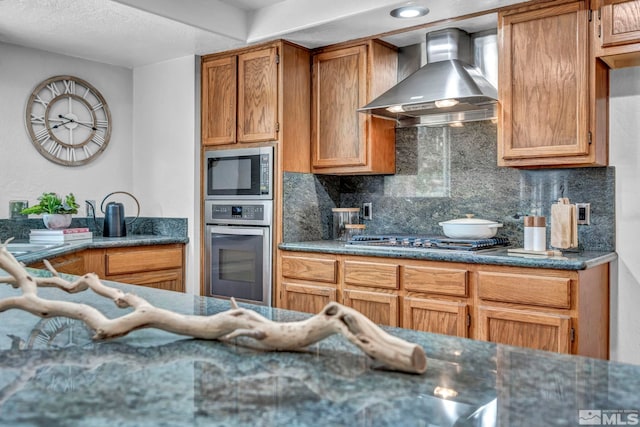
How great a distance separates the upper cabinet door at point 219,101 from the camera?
3908mm

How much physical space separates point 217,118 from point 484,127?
6.05 ft

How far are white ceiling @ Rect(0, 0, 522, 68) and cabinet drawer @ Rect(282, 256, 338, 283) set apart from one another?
1.43 metres

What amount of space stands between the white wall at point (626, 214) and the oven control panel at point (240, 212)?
207cm

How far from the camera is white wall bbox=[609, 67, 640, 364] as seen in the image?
9.45 feet

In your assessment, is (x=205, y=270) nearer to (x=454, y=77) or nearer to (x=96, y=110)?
(x=96, y=110)

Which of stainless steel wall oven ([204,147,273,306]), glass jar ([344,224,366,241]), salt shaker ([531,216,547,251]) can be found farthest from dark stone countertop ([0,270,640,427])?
stainless steel wall oven ([204,147,273,306])

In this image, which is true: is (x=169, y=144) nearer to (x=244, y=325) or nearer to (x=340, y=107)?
(x=340, y=107)

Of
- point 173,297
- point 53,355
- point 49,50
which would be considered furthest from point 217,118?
point 53,355

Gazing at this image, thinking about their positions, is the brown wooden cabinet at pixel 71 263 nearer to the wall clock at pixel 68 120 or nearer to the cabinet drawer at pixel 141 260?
the cabinet drawer at pixel 141 260

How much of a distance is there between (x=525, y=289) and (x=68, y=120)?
3.31 meters

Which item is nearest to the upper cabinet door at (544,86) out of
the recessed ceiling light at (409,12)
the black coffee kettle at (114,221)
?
the recessed ceiling light at (409,12)

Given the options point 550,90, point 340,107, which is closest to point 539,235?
point 550,90

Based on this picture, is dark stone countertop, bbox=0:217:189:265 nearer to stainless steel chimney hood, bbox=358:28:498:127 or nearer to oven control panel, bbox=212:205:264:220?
oven control panel, bbox=212:205:264:220

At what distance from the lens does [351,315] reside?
84 centimetres
